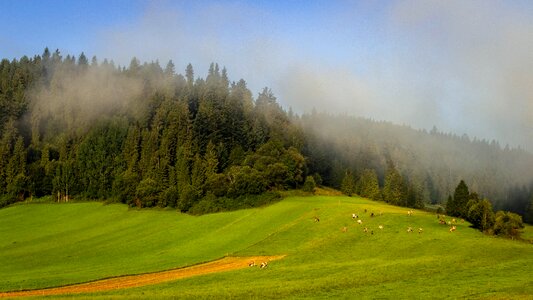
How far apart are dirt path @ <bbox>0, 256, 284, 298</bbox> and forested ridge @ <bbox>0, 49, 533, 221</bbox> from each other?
158 feet

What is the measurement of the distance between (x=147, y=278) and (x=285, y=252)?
1792cm

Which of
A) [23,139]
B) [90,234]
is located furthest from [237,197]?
[23,139]

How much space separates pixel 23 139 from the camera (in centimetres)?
17738

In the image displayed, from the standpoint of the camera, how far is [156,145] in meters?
148

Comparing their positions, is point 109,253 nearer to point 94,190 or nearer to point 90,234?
point 90,234

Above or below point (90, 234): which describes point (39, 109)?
above

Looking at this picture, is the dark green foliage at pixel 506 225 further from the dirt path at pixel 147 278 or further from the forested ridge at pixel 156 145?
the forested ridge at pixel 156 145

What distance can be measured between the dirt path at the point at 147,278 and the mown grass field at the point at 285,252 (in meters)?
2.46

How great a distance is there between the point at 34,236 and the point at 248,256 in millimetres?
60849

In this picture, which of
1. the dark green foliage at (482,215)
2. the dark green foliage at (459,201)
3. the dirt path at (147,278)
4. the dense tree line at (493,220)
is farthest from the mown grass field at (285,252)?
the dark green foliage at (459,201)

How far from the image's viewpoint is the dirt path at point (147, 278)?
47812 millimetres

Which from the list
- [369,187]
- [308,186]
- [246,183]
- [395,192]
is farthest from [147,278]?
[369,187]

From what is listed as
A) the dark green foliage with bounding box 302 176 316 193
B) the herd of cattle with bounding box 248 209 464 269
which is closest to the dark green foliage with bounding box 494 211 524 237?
the herd of cattle with bounding box 248 209 464 269

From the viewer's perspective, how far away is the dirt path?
4781 centimetres
